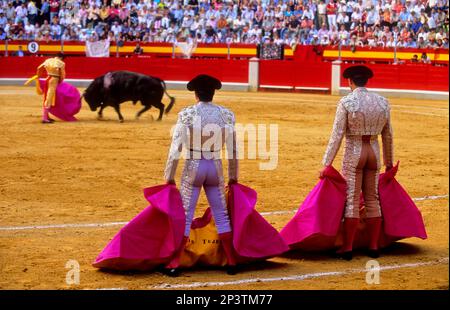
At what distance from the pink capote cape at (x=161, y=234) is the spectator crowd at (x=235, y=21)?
48.5ft

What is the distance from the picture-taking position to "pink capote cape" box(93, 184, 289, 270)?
5.54 metres

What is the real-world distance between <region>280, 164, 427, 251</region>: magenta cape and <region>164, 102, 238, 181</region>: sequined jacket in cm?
76

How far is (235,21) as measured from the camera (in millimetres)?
23484

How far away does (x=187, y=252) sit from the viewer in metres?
5.67

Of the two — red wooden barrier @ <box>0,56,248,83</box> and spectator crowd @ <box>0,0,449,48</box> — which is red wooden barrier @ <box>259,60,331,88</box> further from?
red wooden barrier @ <box>0,56,248,83</box>

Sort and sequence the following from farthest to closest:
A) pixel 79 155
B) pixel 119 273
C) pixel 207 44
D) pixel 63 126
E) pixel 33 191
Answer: pixel 207 44 < pixel 63 126 < pixel 79 155 < pixel 33 191 < pixel 119 273

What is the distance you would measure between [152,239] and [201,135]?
703 mm

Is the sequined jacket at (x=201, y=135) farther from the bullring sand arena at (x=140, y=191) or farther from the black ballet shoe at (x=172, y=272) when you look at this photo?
the bullring sand arena at (x=140, y=191)

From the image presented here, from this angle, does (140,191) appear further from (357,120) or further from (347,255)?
(357,120)

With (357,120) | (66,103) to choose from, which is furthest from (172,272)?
(66,103)

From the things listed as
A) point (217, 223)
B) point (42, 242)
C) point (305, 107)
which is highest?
point (217, 223)
